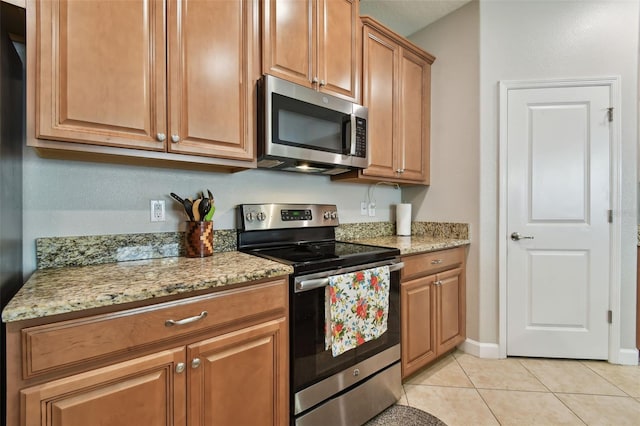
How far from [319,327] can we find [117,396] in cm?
79

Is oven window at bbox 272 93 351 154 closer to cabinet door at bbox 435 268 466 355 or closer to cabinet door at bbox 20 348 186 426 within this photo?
cabinet door at bbox 20 348 186 426

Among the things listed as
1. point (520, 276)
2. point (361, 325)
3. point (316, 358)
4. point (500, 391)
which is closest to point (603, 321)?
point (520, 276)

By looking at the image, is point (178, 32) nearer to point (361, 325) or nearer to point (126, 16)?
point (126, 16)

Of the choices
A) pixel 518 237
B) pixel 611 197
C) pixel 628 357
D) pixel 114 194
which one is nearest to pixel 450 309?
pixel 518 237

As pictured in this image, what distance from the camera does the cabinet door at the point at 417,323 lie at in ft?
6.28

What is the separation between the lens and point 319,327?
4.64ft

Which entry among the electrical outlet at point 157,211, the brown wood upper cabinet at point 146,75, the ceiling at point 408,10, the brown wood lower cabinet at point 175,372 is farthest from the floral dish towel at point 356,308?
the ceiling at point 408,10

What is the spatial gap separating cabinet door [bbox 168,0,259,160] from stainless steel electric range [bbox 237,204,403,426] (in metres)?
0.50

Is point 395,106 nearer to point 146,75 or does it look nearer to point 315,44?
point 315,44

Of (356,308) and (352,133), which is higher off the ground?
(352,133)

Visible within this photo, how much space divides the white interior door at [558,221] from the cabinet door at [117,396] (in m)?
2.41

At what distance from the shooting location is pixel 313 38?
1.75 metres

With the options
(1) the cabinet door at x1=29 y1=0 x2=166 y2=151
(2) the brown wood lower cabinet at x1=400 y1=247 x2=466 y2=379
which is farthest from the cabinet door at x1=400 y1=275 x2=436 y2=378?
(1) the cabinet door at x1=29 y1=0 x2=166 y2=151

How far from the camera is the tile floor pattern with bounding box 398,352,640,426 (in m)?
1.68
